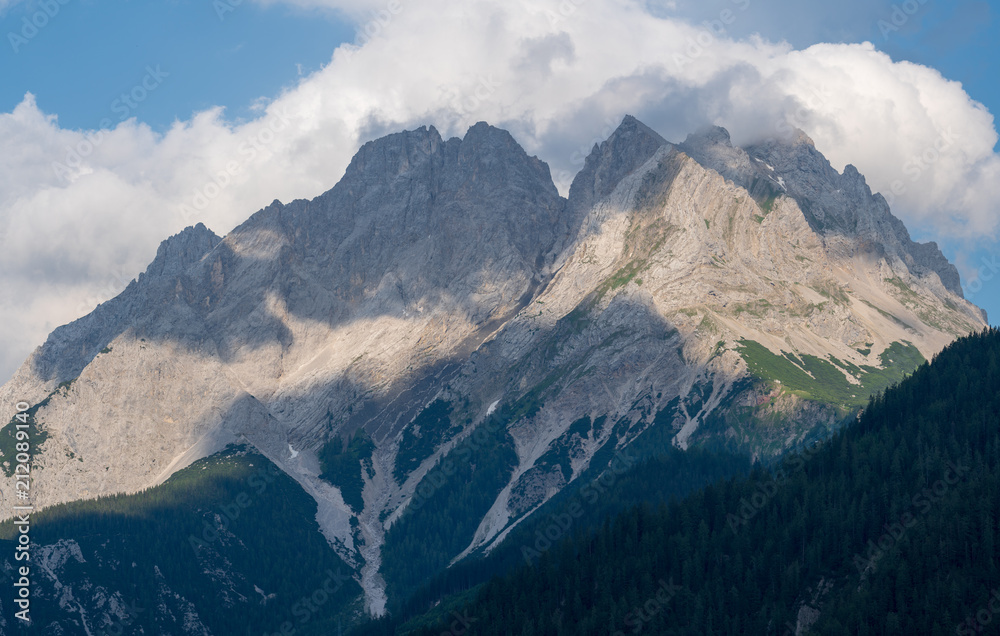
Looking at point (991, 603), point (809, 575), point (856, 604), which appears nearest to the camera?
point (991, 603)

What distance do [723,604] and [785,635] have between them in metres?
14.8

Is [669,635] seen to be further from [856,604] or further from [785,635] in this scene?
[856,604]

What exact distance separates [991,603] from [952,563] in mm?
12853

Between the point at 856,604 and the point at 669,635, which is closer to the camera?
the point at 856,604

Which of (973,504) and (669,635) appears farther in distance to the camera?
(669,635)

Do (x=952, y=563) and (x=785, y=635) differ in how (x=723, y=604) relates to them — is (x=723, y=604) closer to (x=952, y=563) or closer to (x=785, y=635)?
(x=785, y=635)

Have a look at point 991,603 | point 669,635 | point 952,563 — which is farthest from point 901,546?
point 669,635

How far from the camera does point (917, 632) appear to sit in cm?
Answer: 16800

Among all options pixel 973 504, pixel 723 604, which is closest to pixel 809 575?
pixel 723 604

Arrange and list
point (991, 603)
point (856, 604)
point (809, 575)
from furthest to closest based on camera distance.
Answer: point (809, 575), point (856, 604), point (991, 603)

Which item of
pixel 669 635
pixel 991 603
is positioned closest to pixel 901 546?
pixel 991 603

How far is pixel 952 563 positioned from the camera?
584 ft

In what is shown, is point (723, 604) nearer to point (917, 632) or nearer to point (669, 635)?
point (669, 635)

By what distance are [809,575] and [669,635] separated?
24752 mm
